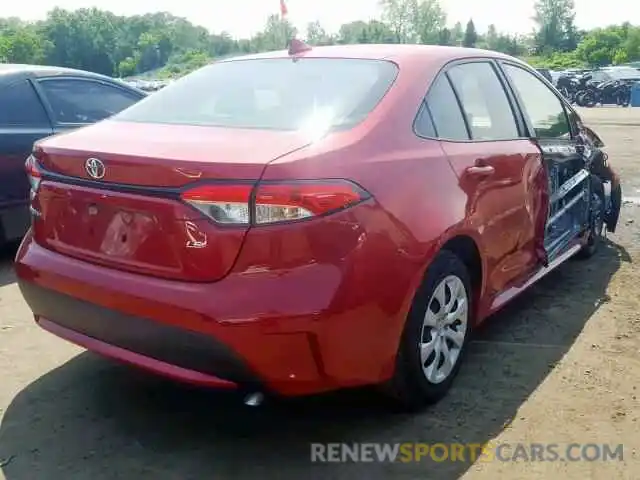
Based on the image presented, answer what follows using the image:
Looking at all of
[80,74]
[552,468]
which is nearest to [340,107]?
[552,468]

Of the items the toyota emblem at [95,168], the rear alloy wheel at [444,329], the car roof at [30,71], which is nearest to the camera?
the toyota emblem at [95,168]

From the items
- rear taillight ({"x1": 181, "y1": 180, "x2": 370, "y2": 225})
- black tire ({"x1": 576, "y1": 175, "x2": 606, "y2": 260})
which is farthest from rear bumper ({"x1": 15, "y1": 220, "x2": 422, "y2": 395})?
black tire ({"x1": 576, "y1": 175, "x2": 606, "y2": 260})

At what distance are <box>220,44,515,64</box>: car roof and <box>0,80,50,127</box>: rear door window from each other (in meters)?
2.23

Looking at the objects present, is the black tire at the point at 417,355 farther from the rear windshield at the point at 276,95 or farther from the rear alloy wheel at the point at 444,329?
the rear windshield at the point at 276,95

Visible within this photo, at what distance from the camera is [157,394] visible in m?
3.09

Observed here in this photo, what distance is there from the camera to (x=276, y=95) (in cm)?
299

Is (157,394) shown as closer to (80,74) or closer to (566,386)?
(566,386)

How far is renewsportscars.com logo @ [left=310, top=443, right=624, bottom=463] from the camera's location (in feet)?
8.60

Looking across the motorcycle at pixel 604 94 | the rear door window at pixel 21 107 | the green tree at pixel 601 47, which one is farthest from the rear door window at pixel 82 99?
the green tree at pixel 601 47

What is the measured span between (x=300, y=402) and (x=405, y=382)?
19.7 inches

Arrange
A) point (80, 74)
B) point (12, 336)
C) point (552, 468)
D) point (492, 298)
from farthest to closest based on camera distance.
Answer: point (80, 74) < point (12, 336) < point (492, 298) < point (552, 468)

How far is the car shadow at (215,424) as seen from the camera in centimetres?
254

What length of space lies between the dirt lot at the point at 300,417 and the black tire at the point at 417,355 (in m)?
0.08

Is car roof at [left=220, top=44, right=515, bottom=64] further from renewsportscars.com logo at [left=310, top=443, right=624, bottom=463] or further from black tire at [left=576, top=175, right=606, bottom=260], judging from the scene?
black tire at [left=576, top=175, right=606, bottom=260]
